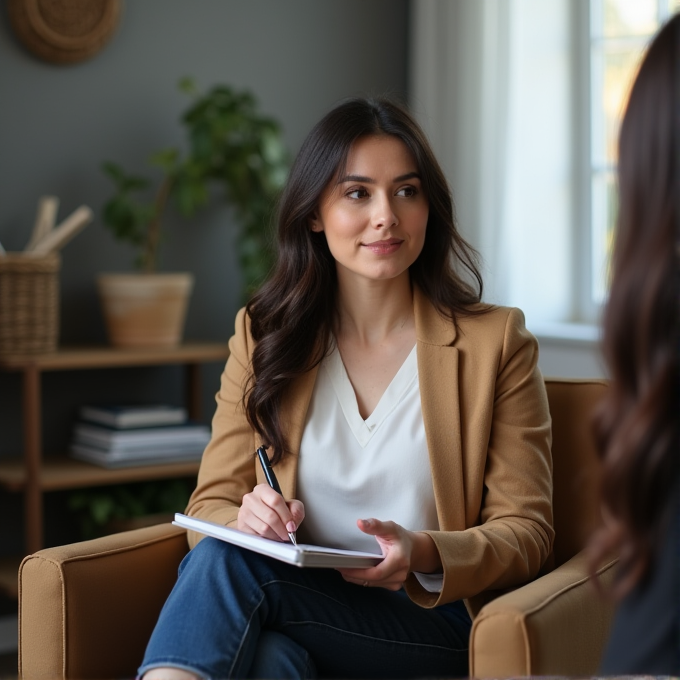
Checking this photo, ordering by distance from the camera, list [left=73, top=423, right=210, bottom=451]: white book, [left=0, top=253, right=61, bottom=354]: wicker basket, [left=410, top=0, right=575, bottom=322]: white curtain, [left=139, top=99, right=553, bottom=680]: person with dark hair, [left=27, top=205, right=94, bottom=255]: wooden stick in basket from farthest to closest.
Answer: [left=410, top=0, right=575, bottom=322]: white curtain < [left=73, top=423, right=210, bottom=451]: white book < [left=27, top=205, right=94, bottom=255]: wooden stick in basket < [left=0, top=253, right=61, bottom=354]: wicker basket < [left=139, top=99, right=553, bottom=680]: person with dark hair

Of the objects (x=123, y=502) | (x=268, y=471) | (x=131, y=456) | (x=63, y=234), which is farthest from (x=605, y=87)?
(x=268, y=471)

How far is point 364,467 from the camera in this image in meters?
1.73

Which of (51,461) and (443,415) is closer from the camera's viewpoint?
(443,415)

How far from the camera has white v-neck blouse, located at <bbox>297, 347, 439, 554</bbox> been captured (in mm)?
1716

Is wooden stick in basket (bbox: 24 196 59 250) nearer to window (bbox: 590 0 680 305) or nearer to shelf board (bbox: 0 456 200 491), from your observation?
shelf board (bbox: 0 456 200 491)

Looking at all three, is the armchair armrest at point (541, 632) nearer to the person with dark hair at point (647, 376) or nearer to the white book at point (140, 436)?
the person with dark hair at point (647, 376)

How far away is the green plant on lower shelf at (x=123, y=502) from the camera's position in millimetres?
3004

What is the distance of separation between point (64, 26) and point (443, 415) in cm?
200

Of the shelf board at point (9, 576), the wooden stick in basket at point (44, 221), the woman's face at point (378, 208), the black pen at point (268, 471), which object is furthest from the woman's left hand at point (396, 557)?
the wooden stick in basket at point (44, 221)

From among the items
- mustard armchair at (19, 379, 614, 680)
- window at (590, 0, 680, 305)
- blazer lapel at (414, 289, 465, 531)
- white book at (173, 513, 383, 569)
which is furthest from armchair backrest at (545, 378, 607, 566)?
window at (590, 0, 680, 305)

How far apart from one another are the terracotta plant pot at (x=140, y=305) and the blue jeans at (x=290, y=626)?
1544mm

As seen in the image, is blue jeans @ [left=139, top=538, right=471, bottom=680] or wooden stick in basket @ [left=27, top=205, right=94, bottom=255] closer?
blue jeans @ [left=139, top=538, right=471, bottom=680]

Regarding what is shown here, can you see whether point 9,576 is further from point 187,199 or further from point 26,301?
point 187,199

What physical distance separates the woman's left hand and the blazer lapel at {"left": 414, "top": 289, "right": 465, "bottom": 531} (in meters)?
0.19
